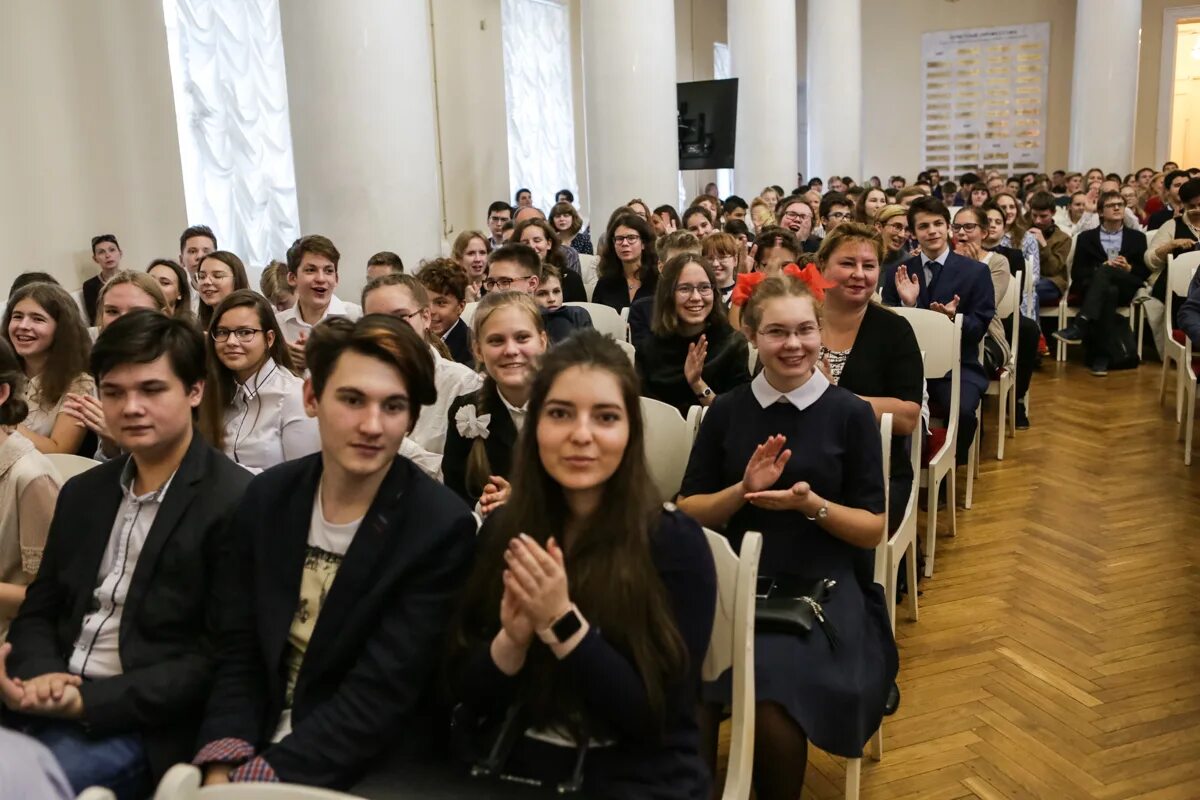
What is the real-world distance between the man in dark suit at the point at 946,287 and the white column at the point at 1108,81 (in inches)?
371

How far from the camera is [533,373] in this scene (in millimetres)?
1809

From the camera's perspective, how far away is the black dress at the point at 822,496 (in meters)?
2.33

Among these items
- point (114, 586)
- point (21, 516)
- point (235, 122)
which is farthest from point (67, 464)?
point (235, 122)

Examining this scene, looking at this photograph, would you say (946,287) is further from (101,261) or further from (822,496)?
(101,261)

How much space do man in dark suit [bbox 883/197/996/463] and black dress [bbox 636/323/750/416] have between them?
1436 millimetres

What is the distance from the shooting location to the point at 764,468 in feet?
7.74

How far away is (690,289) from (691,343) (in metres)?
0.21

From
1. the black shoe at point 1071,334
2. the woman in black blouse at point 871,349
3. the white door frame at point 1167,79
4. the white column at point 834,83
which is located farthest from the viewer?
the white door frame at point 1167,79

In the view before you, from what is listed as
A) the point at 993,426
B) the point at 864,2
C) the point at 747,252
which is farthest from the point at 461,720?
the point at 864,2

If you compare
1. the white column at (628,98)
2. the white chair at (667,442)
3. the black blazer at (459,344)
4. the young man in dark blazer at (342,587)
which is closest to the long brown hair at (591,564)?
the young man in dark blazer at (342,587)

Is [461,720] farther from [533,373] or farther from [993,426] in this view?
[993,426]

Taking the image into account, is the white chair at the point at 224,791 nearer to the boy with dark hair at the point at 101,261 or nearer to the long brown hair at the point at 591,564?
the long brown hair at the point at 591,564

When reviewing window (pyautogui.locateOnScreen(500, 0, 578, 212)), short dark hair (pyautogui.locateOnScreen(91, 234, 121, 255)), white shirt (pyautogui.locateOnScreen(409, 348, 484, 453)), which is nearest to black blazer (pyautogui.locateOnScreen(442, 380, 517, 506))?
white shirt (pyautogui.locateOnScreen(409, 348, 484, 453))

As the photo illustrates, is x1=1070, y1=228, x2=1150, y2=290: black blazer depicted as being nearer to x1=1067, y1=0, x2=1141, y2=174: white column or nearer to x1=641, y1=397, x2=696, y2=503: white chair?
x1=1067, y1=0, x2=1141, y2=174: white column
